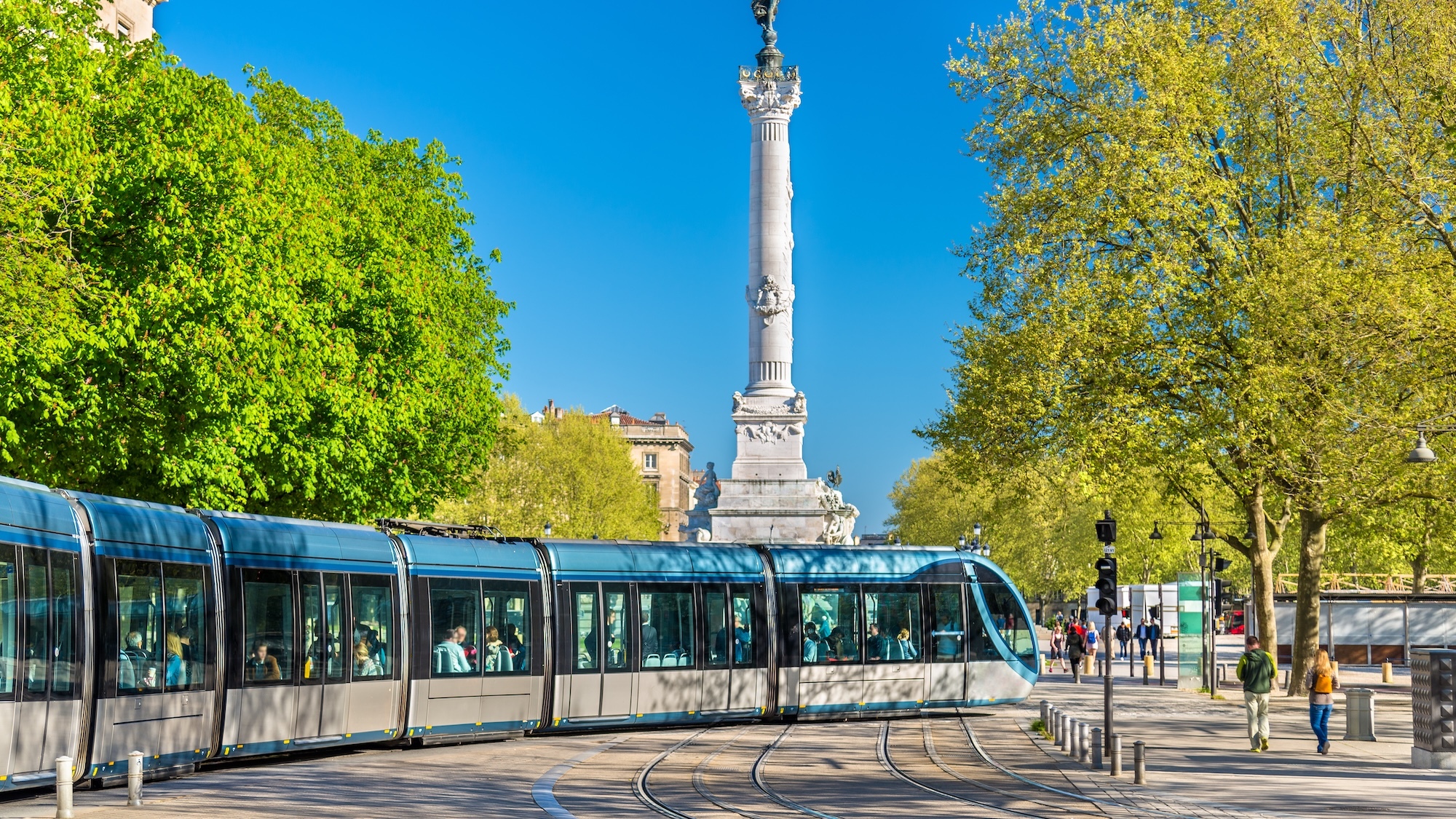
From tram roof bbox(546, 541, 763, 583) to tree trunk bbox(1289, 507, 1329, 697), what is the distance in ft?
45.1

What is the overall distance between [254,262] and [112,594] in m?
13.6

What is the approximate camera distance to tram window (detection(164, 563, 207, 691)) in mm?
17219

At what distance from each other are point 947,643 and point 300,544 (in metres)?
12.2

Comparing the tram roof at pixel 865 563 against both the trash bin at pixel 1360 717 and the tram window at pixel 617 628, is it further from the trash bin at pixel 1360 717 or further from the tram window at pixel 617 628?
the trash bin at pixel 1360 717

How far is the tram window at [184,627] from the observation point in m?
17.2

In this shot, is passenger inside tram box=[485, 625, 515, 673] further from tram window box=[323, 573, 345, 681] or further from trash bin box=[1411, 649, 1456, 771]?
trash bin box=[1411, 649, 1456, 771]

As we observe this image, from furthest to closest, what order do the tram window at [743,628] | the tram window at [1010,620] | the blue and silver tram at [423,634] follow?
the tram window at [1010,620]
the tram window at [743,628]
the blue and silver tram at [423,634]

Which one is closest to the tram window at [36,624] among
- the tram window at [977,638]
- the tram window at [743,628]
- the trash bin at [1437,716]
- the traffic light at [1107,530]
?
the tram window at [743,628]

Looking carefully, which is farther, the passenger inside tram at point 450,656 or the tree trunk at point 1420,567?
the tree trunk at point 1420,567

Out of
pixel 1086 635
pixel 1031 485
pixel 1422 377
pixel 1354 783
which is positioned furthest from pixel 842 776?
pixel 1086 635

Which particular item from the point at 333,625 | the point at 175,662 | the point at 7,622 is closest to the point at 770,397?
the point at 333,625

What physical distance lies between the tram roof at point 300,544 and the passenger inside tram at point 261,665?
0.92 metres

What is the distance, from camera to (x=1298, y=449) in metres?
28.3

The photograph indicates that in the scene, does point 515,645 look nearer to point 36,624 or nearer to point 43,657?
point 43,657
